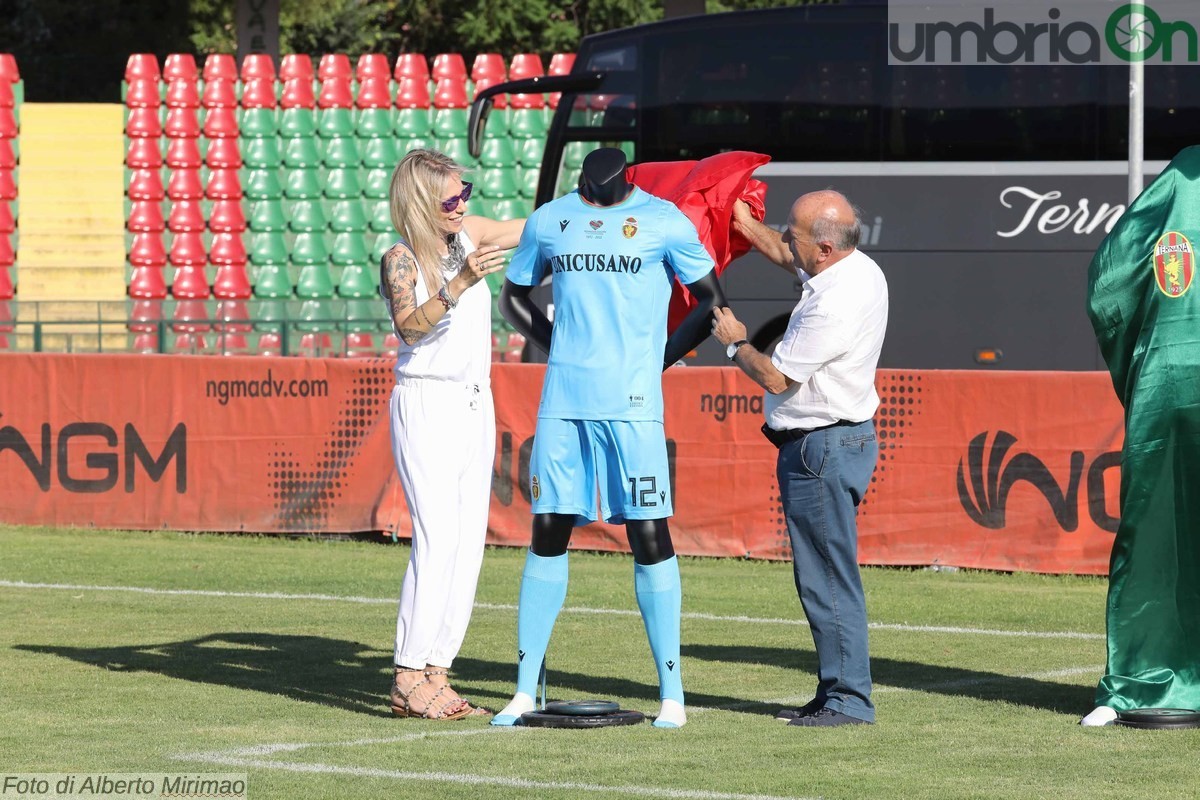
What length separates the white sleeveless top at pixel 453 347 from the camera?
773 centimetres

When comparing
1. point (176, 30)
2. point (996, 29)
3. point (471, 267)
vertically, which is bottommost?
point (471, 267)

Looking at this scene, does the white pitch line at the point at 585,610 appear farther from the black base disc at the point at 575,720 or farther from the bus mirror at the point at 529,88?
the bus mirror at the point at 529,88

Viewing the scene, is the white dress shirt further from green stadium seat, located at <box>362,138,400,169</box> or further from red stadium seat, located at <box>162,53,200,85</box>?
red stadium seat, located at <box>162,53,200,85</box>

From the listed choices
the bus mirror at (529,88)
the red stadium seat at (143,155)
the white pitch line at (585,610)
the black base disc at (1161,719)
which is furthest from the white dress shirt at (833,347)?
the red stadium seat at (143,155)

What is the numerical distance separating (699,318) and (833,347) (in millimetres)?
516

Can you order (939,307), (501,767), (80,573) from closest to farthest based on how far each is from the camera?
1. (501,767)
2. (80,573)
3. (939,307)

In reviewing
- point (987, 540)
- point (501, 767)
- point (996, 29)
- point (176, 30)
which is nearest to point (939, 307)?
point (996, 29)

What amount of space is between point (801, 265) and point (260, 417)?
8.99 m

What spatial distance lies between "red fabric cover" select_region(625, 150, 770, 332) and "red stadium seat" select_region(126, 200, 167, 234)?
75.3ft

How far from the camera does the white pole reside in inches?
724

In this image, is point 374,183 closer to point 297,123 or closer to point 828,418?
point 297,123

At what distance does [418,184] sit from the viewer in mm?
7691

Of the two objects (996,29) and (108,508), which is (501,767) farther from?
(996,29)

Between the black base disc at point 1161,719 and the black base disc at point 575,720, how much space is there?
1863 mm
